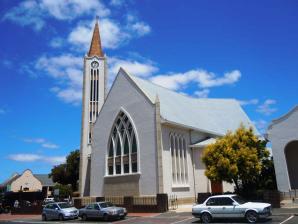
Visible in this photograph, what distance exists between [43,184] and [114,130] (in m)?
67.7

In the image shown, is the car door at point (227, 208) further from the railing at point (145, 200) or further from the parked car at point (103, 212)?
the railing at point (145, 200)

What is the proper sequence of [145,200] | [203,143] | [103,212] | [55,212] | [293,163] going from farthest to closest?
[203,143], [293,163], [145,200], [55,212], [103,212]

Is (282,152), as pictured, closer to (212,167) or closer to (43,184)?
(212,167)

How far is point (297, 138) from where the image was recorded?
1087 inches

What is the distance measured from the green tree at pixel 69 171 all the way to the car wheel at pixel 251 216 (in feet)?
156

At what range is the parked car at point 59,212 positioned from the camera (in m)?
28.2

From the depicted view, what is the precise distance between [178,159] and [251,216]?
1710 centimetres

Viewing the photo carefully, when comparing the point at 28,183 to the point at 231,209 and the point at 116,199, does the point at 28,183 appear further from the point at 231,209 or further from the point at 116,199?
the point at 231,209

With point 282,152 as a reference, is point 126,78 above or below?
above

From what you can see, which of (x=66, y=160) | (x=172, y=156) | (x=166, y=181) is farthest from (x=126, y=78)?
(x=66, y=160)

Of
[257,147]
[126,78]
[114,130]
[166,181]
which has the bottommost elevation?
[166,181]

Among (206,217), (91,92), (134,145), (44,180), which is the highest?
(91,92)

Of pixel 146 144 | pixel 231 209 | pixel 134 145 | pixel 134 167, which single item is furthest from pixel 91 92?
pixel 231 209

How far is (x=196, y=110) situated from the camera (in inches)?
1769
